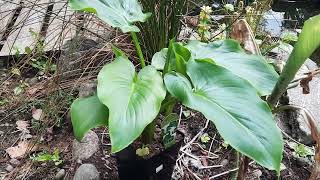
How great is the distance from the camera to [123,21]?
139 centimetres

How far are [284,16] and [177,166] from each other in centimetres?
241

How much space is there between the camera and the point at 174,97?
1.27 meters

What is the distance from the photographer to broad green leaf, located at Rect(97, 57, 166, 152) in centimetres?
102

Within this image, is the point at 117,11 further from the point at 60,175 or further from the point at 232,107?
the point at 60,175

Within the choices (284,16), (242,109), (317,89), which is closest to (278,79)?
(242,109)

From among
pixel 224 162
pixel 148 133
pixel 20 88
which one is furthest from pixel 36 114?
pixel 224 162

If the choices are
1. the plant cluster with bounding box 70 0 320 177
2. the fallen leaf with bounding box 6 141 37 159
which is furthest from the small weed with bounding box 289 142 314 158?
the fallen leaf with bounding box 6 141 37 159

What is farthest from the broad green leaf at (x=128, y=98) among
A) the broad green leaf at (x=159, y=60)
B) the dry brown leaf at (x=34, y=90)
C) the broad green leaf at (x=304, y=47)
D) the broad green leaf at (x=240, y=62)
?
the dry brown leaf at (x=34, y=90)

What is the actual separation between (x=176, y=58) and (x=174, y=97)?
129mm

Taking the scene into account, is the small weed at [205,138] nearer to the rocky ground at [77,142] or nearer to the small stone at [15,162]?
the rocky ground at [77,142]

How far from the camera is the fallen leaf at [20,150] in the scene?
179 centimetres

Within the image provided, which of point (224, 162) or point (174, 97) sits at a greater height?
point (174, 97)

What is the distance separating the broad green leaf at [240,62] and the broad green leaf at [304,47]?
0.20ft

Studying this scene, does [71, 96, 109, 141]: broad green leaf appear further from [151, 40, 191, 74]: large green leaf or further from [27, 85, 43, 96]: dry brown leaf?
[27, 85, 43, 96]: dry brown leaf
